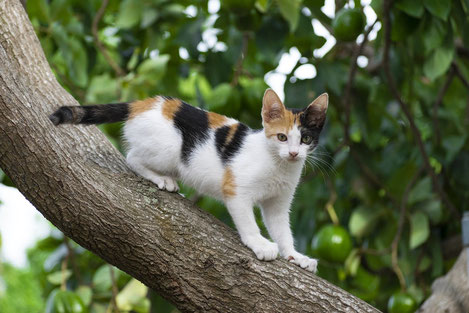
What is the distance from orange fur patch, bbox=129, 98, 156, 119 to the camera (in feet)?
7.53

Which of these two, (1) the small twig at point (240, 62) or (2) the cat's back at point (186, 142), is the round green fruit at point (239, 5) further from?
(2) the cat's back at point (186, 142)

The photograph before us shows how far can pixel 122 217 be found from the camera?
75.9 inches

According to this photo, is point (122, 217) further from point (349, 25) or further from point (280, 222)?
point (349, 25)

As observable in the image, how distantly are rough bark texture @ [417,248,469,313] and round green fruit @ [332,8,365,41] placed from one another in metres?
0.98

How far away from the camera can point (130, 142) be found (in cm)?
231

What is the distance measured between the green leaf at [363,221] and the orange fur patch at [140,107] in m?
1.44

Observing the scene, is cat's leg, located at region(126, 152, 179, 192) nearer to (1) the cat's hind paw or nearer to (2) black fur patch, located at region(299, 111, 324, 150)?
(1) the cat's hind paw

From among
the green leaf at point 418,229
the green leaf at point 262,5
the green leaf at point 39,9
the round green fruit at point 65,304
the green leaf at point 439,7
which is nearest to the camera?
the green leaf at point 439,7

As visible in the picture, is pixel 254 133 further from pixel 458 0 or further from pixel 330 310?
pixel 458 0

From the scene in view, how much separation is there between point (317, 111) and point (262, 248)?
0.49 metres

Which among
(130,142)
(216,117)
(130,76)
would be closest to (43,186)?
(130,142)

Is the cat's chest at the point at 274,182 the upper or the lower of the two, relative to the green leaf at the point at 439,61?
lower

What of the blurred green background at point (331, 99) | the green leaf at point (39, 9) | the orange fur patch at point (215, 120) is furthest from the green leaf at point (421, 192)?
the green leaf at point (39, 9)

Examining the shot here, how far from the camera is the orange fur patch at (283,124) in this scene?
2.22 m
